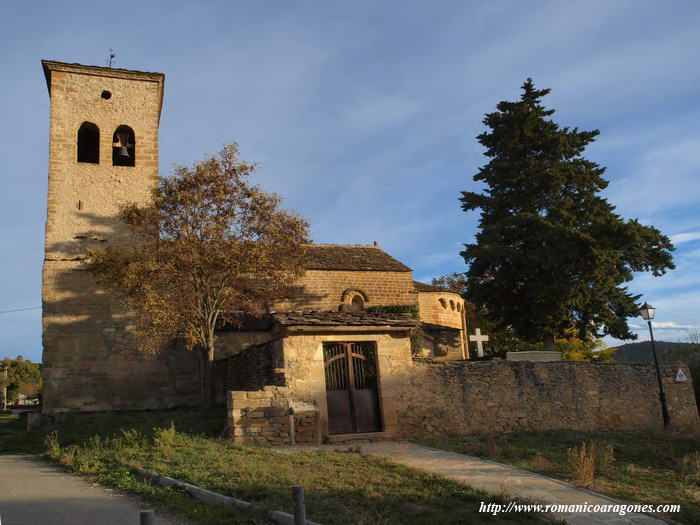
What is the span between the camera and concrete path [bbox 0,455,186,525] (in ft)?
22.5

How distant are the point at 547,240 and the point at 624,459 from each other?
11.8 m

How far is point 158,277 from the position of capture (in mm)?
16984

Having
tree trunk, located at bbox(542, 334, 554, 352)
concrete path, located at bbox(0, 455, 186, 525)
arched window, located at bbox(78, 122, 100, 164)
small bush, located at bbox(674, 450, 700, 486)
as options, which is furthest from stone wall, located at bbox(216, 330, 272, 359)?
small bush, located at bbox(674, 450, 700, 486)

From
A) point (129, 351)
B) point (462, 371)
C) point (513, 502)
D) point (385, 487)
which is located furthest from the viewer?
point (129, 351)

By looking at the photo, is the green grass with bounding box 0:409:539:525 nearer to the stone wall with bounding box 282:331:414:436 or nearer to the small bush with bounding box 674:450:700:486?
the stone wall with bounding box 282:331:414:436

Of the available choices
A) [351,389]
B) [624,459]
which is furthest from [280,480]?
[624,459]

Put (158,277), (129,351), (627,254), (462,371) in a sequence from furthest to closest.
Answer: (627,254), (129,351), (158,277), (462,371)

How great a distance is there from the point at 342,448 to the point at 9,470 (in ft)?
20.5

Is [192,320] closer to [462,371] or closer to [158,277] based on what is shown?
[158,277]

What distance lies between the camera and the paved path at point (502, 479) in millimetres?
7781

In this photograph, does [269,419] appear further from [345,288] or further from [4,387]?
[4,387]

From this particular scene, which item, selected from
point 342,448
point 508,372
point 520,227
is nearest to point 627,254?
point 520,227

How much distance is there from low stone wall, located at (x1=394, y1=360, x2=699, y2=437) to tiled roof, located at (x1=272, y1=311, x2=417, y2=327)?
1237mm

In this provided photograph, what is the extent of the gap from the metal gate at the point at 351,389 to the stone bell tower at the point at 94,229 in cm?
943
